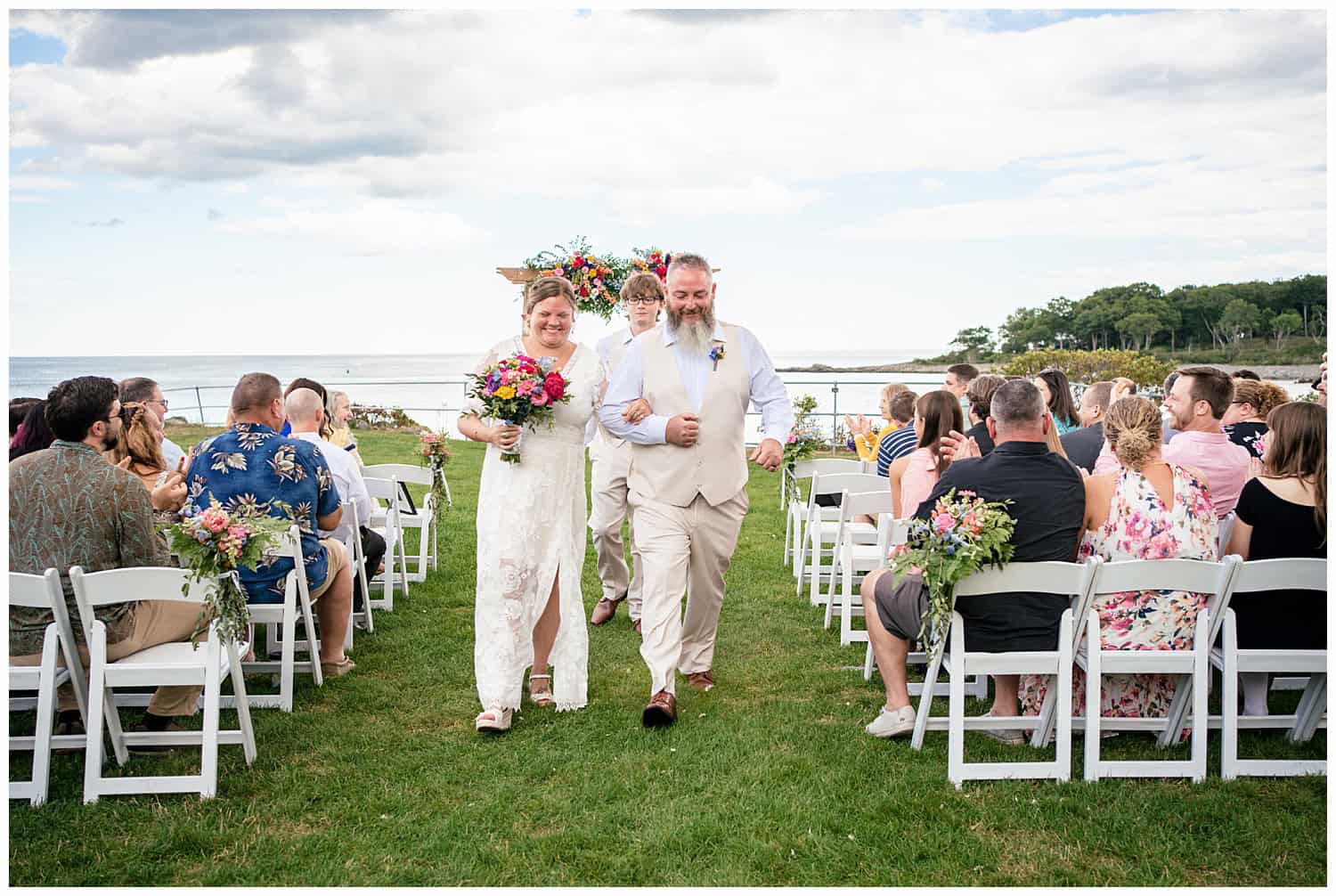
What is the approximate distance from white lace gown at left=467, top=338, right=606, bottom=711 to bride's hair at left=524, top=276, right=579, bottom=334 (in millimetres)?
174

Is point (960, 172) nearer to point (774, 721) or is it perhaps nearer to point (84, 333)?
point (774, 721)

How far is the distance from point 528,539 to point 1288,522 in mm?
3274

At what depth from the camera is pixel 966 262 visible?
28.0m

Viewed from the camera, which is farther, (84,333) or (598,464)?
(84,333)

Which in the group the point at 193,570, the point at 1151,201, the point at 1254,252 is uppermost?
the point at 1151,201

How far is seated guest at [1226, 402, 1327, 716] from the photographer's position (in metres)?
4.18

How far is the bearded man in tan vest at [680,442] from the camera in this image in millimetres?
4734

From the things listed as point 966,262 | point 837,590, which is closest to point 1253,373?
point 837,590

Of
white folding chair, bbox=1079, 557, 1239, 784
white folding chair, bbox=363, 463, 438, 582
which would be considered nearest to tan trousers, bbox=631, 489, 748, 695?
white folding chair, bbox=1079, 557, 1239, 784

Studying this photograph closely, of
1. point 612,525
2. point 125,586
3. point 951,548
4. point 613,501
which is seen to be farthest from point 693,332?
point 125,586

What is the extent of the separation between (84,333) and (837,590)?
68.3 feet

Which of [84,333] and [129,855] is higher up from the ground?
[84,333]

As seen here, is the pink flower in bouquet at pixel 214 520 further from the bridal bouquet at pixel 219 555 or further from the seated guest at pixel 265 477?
the seated guest at pixel 265 477

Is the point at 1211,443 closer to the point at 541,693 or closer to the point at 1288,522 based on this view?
the point at 1288,522
